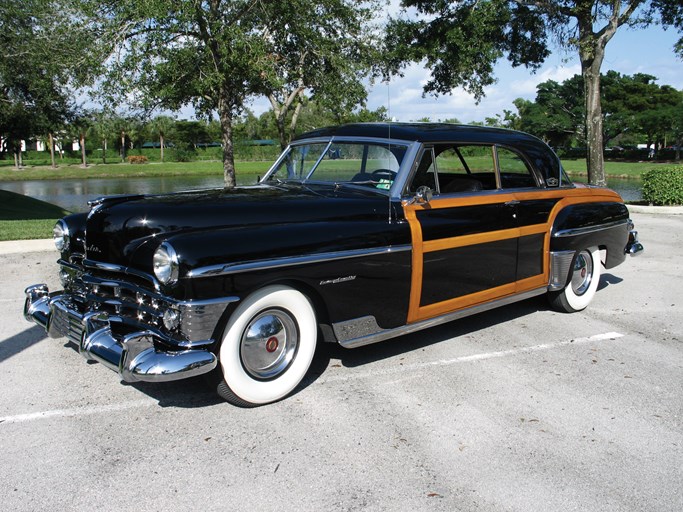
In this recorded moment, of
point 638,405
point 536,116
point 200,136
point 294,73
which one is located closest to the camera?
point 638,405

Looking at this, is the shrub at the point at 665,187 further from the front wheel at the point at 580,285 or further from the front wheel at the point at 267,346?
the front wheel at the point at 267,346

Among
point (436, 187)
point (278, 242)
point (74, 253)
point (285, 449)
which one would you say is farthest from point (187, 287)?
point (436, 187)

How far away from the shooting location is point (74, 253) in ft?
14.4

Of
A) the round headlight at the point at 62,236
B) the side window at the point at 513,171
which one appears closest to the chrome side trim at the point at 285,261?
the side window at the point at 513,171

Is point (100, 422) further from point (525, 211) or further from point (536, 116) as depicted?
point (536, 116)

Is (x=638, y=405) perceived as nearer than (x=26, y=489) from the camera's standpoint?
No

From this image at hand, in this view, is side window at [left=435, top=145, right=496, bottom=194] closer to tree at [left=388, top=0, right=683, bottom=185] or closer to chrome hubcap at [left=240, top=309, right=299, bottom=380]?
chrome hubcap at [left=240, top=309, right=299, bottom=380]

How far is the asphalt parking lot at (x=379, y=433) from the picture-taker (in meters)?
2.91

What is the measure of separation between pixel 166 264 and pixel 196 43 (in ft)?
36.3

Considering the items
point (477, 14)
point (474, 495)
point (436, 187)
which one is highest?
point (477, 14)

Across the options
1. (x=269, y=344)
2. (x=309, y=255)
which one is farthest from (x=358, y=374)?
(x=309, y=255)

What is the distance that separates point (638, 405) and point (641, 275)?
187 inches

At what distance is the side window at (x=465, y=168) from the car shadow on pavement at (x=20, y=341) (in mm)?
3675

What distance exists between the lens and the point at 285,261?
370cm
